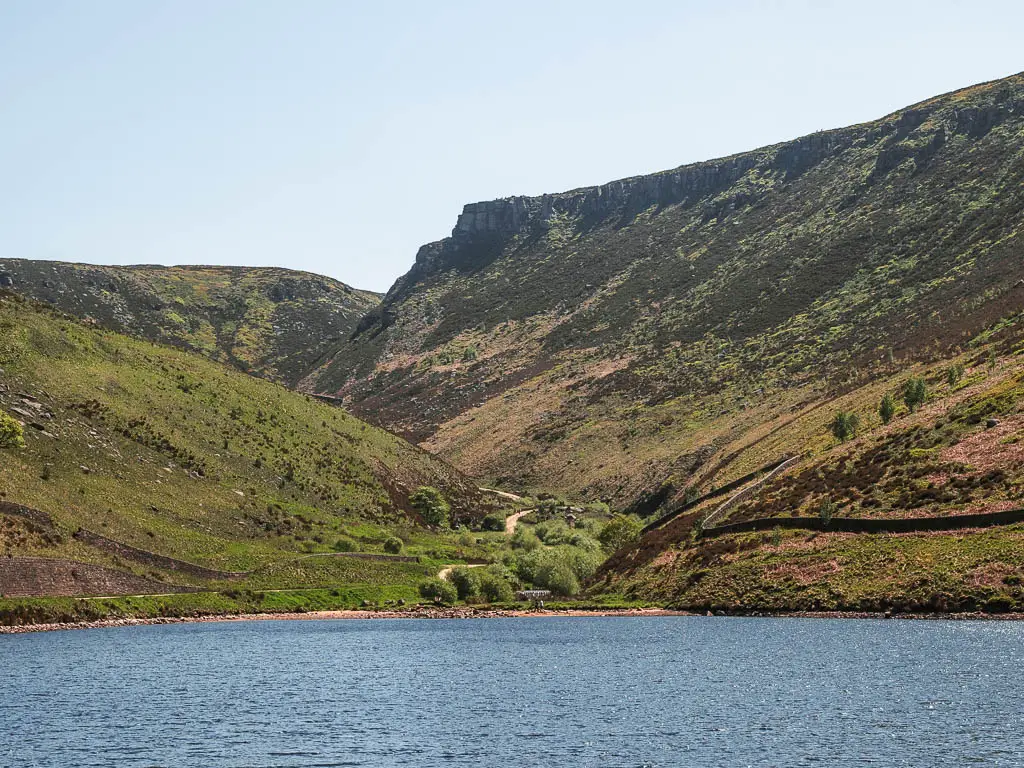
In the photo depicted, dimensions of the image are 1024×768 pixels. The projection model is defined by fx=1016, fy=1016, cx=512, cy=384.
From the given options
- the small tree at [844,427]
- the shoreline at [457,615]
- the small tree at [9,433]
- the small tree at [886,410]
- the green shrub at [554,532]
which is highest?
the small tree at [886,410]

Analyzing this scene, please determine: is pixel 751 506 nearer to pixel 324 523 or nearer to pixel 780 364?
pixel 324 523

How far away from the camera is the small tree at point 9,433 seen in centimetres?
9606

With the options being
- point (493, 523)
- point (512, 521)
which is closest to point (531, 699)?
point (493, 523)

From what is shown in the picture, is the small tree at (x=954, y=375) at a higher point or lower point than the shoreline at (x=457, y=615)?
higher

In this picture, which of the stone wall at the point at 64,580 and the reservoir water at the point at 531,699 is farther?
the stone wall at the point at 64,580

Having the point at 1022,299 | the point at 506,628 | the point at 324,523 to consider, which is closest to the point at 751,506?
the point at 506,628

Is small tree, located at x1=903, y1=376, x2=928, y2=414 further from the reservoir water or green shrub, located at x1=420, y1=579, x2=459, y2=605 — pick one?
green shrub, located at x1=420, y1=579, x2=459, y2=605

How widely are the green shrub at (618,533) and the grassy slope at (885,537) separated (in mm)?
13812

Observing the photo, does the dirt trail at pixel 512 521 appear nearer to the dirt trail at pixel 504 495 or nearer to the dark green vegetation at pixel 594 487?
the dark green vegetation at pixel 594 487

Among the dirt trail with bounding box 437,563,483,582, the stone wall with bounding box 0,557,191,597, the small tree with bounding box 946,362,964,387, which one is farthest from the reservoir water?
the small tree with bounding box 946,362,964,387

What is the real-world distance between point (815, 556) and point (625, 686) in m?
38.6

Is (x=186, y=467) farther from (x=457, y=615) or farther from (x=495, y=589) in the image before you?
(x=495, y=589)

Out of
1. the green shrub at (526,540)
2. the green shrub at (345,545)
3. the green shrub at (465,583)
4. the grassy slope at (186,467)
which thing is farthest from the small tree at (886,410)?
the green shrub at (345,545)

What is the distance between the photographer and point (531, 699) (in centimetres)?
5094
